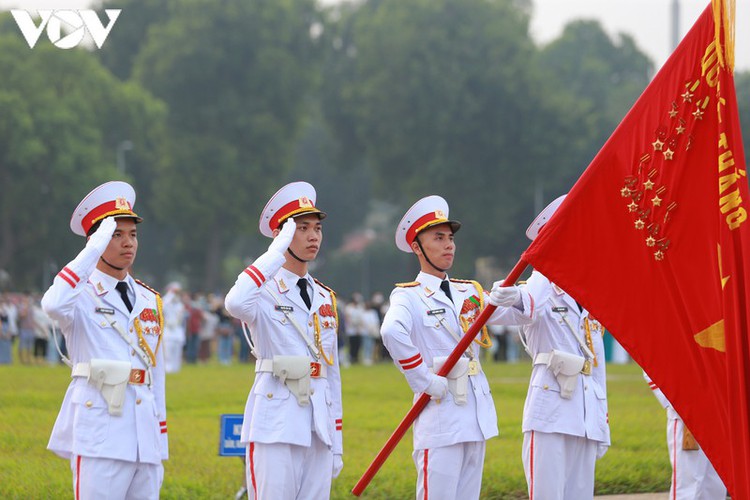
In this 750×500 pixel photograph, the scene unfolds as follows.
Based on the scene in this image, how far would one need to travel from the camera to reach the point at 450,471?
906 centimetres

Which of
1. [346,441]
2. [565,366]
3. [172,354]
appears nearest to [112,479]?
[565,366]

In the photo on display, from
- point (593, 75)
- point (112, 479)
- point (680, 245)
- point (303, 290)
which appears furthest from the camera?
point (593, 75)

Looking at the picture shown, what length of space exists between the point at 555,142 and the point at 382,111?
8.96m

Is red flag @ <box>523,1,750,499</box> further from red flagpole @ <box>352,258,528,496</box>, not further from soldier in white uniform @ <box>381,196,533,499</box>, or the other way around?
soldier in white uniform @ <box>381,196,533,499</box>

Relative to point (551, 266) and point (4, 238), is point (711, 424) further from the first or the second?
point (4, 238)

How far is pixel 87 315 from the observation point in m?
8.22

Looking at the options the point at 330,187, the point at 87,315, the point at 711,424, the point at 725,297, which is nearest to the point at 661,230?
the point at 725,297

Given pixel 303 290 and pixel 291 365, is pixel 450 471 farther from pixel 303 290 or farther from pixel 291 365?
pixel 303 290

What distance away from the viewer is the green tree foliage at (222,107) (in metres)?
66.2

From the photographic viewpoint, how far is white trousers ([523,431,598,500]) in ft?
31.7

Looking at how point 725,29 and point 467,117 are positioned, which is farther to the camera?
point 467,117

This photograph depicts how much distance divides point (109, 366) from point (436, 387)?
7.13 ft

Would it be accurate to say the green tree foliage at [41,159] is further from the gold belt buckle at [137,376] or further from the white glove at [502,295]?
the gold belt buckle at [137,376]

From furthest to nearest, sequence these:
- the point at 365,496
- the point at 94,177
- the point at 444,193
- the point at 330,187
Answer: the point at 330,187 < the point at 444,193 < the point at 94,177 < the point at 365,496
